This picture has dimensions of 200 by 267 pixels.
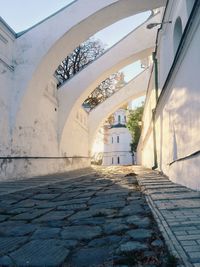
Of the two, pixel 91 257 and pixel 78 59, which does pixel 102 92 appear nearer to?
pixel 78 59

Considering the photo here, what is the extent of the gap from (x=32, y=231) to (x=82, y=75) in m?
13.7

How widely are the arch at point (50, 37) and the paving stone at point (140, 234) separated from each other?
8.19m

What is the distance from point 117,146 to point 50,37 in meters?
45.3

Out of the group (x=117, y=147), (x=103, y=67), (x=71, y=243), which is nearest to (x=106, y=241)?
(x=71, y=243)

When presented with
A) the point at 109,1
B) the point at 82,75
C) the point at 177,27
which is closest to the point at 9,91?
the point at 109,1

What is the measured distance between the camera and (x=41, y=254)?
6.91 feet

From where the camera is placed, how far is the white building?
5481 cm

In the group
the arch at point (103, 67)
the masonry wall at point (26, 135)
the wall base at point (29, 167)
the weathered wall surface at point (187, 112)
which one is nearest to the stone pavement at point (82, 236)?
the weathered wall surface at point (187, 112)

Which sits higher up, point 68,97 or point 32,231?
point 68,97

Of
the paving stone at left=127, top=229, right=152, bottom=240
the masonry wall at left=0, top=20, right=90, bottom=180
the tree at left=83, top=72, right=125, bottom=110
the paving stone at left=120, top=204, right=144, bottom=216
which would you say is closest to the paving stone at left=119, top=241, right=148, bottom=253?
the paving stone at left=127, top=229, right=152, bottom=240

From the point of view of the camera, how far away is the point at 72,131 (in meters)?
18.3

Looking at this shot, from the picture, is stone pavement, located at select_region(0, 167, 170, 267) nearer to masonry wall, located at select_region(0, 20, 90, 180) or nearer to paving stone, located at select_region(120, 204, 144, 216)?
paving stone, located at select_region(120, 204, 144, 216)

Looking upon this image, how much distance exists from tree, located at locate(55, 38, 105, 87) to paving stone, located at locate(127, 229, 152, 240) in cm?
2038

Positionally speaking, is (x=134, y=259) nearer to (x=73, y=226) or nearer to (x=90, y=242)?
(x=90, y=242)
